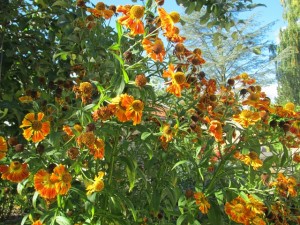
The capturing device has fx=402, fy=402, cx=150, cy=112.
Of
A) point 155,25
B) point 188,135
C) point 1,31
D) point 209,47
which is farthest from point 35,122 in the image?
point 209,47

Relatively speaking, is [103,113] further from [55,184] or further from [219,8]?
[219,8]

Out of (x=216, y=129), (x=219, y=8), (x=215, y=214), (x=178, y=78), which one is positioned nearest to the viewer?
(x=178, y=78)

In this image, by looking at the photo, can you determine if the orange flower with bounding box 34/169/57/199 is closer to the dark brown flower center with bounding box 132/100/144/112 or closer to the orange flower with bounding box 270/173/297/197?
the dark brown flower center with bounding box 132/100/144/112

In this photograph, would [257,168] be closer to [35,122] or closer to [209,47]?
[35,122]

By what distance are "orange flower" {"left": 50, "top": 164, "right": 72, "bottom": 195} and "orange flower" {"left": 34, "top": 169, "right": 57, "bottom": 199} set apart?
0.01m

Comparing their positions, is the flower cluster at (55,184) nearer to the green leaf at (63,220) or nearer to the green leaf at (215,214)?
the green leaf at (63,220)

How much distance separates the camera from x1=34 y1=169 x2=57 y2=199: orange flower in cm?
120

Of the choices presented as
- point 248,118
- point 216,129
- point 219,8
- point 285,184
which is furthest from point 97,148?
point 219,8

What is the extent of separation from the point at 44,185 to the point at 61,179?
6 centimetres

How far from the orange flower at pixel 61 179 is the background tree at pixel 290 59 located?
23400mm

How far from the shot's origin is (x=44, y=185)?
1.21m

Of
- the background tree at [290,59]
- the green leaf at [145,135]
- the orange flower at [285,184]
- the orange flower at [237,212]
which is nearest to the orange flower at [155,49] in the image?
the green leaf at [145,135]

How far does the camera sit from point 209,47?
2219 centimetres

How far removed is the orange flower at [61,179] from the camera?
1.19m
